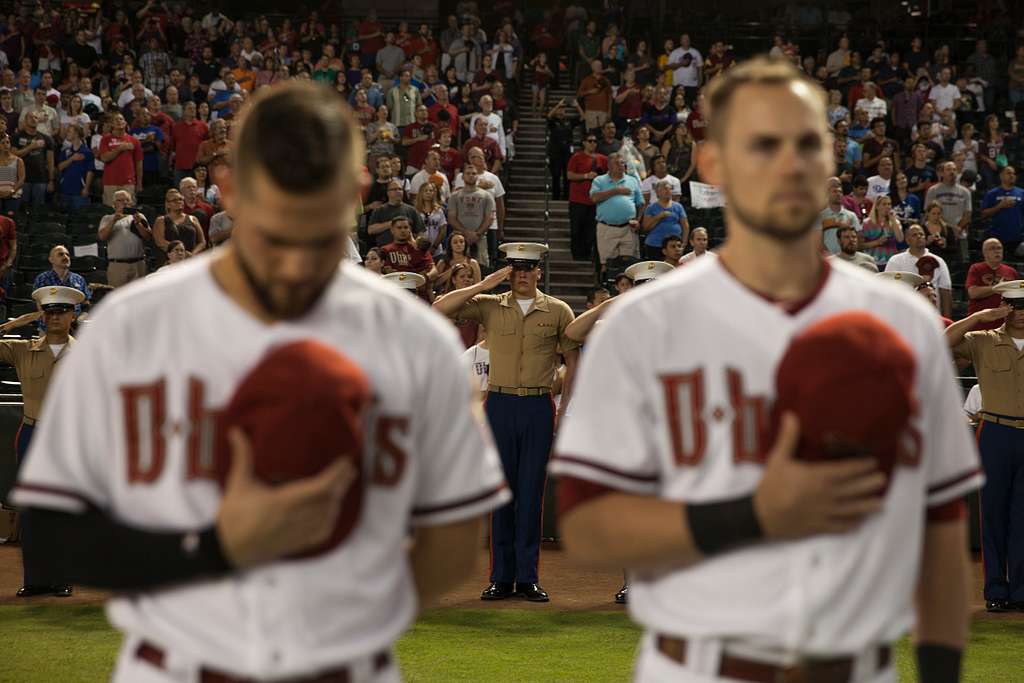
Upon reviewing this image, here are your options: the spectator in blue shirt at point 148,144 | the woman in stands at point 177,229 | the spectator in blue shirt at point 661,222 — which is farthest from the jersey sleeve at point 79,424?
the spectator in blue shirt at point 148,144

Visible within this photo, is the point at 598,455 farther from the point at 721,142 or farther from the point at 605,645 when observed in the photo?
the point at 605,645

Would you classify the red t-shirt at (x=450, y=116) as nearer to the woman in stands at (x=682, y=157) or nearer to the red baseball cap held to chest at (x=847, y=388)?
the woman in stands at (x=682, y=157)

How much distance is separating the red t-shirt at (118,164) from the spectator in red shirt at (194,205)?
1.73m

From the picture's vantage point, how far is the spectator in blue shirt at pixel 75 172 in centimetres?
1808

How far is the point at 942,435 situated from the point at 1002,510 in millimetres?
7762

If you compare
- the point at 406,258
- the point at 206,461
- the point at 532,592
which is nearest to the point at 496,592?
the point at 532,592

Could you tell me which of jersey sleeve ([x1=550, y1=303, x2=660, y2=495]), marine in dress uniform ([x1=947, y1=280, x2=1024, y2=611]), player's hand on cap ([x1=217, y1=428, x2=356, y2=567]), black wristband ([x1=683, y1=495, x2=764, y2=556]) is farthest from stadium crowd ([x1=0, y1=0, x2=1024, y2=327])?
player's hand on cap ([x1=217, y1=428, x2=356, y2=567])

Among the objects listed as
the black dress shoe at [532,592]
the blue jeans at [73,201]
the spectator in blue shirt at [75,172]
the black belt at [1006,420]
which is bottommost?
the black dress shoe at [532,592]

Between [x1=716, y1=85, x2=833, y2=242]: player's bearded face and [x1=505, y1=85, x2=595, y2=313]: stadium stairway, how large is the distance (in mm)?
14810

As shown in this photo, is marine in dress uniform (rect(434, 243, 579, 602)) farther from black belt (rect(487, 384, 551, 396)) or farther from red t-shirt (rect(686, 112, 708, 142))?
red t-shirt (rect(686, 112, 708, 142))

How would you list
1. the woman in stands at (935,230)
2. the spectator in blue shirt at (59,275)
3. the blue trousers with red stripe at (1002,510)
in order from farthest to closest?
the woman in stands at (935,230), the spectator in blue shirt at (59,275), the blue trousers with red stripe at (1002,510)

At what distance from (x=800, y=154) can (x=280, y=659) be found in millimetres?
1292

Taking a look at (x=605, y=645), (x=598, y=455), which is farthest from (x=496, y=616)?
(x=598, y=455)

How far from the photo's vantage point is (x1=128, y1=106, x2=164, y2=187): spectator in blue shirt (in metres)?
18.6
